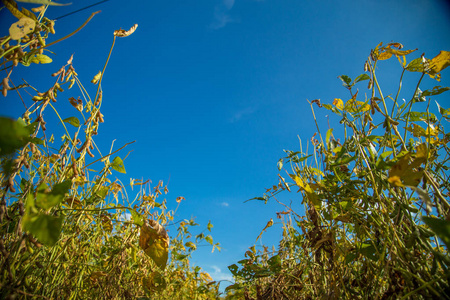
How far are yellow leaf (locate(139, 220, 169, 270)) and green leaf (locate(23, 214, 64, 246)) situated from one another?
0.40 m

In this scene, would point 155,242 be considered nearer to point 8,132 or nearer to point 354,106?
point 8,132

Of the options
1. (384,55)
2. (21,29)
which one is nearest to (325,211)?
(384,55)

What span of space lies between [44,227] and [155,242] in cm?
46

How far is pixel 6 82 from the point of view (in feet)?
2.22

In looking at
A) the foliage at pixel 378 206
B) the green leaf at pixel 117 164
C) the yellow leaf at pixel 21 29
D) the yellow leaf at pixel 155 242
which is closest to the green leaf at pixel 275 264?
the foliage at pixel 378 206

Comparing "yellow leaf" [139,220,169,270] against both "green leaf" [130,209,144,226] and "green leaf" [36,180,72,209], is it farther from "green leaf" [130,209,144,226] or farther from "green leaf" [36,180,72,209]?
"green leaf" [36,180,72,209]

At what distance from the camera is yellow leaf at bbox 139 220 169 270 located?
853 mm

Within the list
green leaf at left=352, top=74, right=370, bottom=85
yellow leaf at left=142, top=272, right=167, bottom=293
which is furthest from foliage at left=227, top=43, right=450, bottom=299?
yellow leaf at left=142, top=272, right=167, bottom=293

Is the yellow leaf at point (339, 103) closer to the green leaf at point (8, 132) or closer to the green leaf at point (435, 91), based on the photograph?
the green leaf at point (435, 91)

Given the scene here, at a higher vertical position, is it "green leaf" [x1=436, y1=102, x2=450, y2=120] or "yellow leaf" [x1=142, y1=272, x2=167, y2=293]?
"green leaf" [x1=436, y1=102, x2=450, y2=120]

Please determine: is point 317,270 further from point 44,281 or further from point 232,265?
point 44,281

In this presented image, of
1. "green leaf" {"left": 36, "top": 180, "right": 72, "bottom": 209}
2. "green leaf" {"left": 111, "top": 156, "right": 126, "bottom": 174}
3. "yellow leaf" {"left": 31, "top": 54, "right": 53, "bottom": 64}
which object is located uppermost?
"yellow leaf" {"left": 31, "top": 54, "right": 53, "bottom": 64}

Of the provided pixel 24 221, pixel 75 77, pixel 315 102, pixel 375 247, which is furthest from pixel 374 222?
pixel 75 77

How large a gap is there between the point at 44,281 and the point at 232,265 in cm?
96
